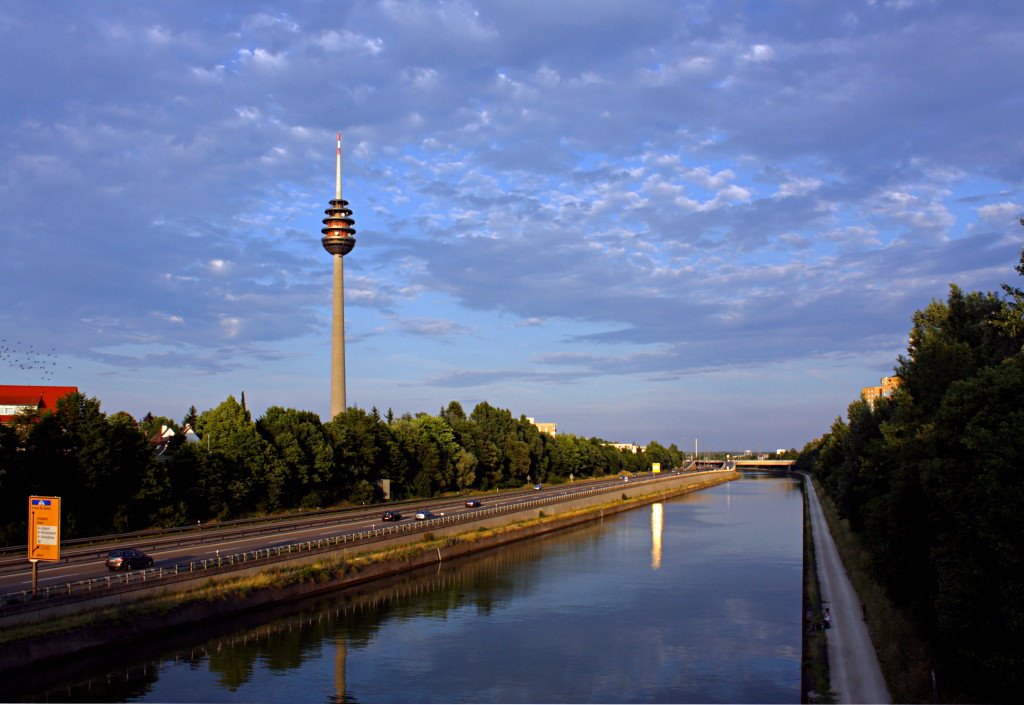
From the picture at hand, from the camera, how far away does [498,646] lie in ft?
120

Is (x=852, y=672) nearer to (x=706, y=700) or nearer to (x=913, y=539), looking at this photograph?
(x=706, y=700)

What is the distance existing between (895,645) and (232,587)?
2994 cm

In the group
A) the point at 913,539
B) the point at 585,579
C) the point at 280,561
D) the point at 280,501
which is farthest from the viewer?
the point at 280,501

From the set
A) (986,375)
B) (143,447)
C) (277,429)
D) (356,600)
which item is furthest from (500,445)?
(986,375)

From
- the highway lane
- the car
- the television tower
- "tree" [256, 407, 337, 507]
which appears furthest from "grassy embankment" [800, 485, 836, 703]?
the television tower

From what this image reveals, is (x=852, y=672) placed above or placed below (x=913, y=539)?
below

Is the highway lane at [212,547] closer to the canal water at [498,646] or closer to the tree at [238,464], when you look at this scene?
the tree at [238,464]

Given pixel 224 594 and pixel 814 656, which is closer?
pixel 814 656

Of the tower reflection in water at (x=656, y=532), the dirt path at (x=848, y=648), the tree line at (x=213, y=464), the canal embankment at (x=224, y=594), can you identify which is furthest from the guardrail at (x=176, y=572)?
the dirt path at (x=848, y=648)

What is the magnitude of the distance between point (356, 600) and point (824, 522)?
5846 centimetres

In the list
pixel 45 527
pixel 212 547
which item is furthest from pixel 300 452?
pixel 45 527

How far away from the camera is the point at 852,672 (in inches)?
1089

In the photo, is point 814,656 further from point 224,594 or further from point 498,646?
point 224,594

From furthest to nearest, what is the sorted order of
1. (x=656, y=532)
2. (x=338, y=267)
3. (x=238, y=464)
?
(x=338, y=267)
(x=656, y=532)
(x=238, y=464)
